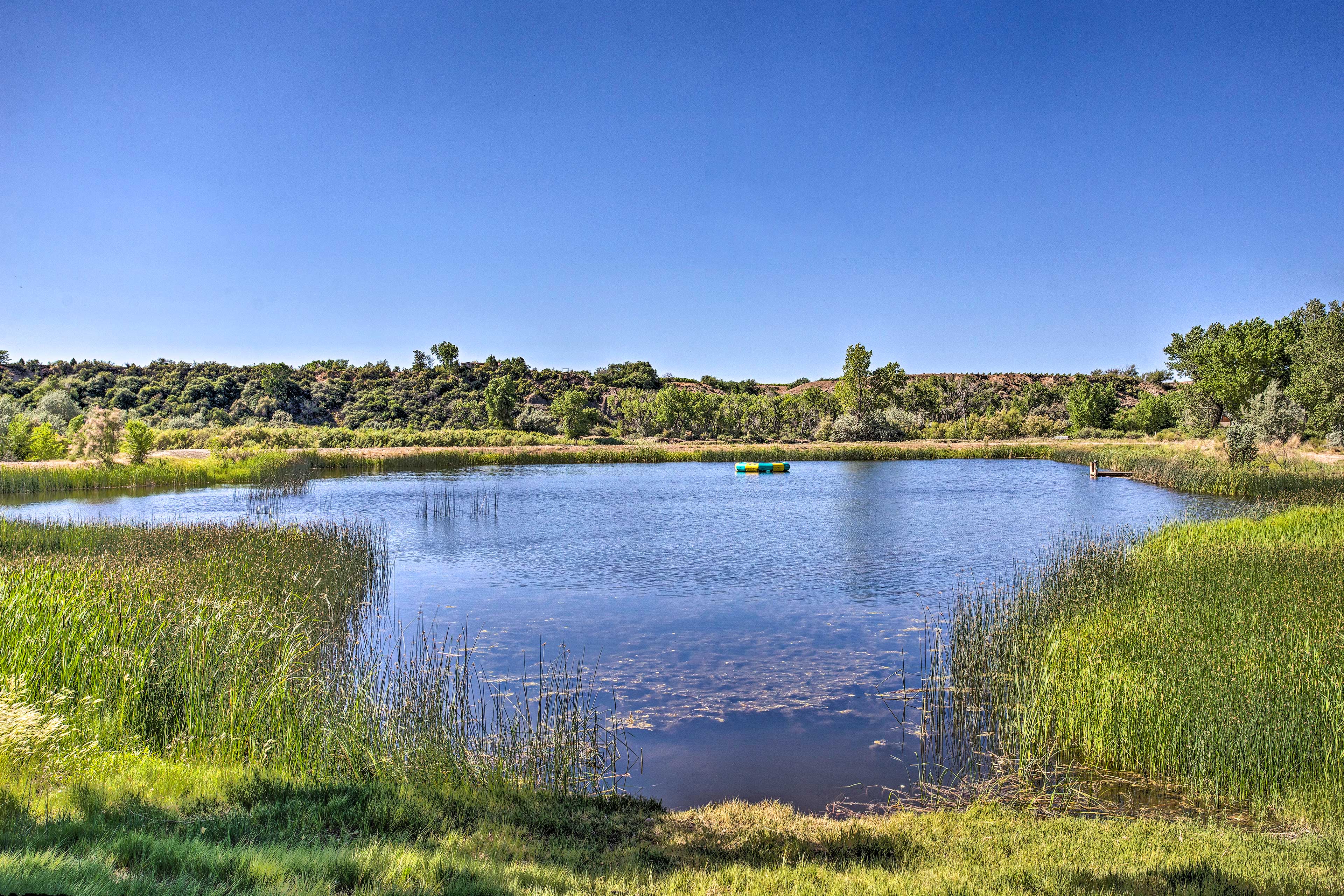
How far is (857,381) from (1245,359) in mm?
30507

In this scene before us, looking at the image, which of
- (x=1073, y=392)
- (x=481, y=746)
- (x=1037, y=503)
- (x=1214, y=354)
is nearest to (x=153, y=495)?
(x=481, y=746)

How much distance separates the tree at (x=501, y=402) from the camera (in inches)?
2867

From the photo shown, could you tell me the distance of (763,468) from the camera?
142 ft

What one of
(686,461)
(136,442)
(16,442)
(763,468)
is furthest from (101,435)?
(686,461)

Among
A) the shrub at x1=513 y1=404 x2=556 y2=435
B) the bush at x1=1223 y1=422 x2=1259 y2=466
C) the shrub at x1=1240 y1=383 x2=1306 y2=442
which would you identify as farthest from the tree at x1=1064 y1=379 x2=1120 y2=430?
the shrub at x1=513 y1=404 x2=556 y2=435

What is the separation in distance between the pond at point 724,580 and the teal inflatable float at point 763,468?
7.82 metres

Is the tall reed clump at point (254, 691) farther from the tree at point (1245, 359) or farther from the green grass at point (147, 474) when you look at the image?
the tree at point (1245, 359)

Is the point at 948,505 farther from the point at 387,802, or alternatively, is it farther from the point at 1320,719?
the point at 387,802

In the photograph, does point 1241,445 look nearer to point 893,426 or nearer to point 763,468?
point 763,468

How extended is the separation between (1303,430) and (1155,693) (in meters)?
36.9

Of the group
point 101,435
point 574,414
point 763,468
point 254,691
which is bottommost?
point 254,691

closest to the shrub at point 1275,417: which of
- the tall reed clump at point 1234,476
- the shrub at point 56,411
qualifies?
the tall reed clump at point 1234,476

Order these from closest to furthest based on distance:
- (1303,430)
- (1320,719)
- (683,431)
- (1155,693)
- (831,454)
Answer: (1320,719) → (1155,693) → (1303,430) → (831,454) → (683,431)

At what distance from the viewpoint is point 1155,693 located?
21.7 ft
